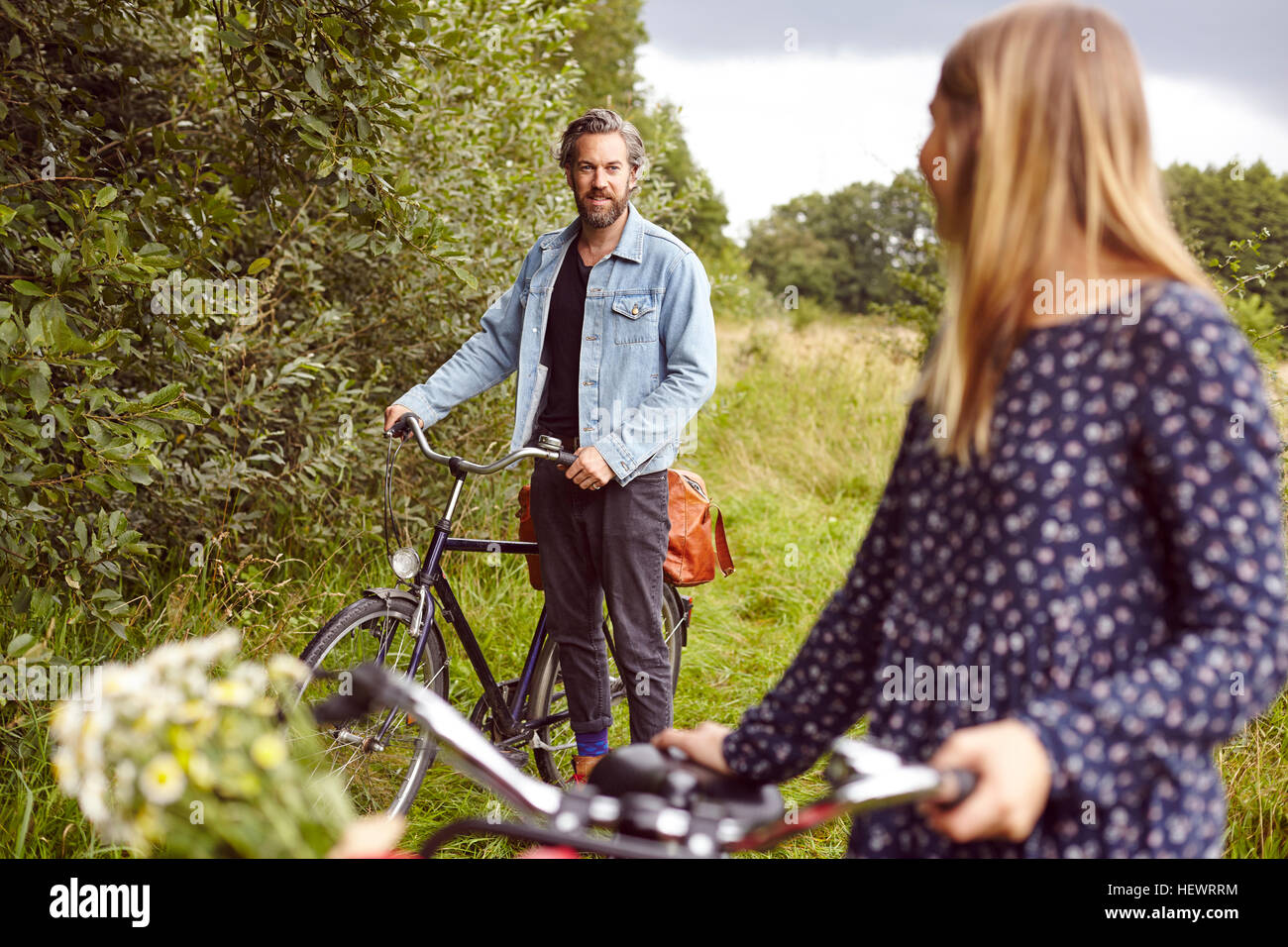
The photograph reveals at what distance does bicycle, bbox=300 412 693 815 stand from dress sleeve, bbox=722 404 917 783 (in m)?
1.71

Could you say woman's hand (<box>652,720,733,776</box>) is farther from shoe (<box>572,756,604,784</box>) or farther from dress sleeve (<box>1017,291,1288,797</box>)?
shoe (<box>572,756,604,784</box>)

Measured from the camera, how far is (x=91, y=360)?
9.09 feet

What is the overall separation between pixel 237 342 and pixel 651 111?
4.34 meters

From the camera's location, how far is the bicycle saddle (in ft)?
3.59

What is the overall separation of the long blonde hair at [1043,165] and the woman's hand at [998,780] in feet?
1.18

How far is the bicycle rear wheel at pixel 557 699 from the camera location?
3.88 metres

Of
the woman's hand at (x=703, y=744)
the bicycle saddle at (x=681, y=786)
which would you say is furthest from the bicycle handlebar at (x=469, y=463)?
the bicycle saddle at (x=681, y=786)

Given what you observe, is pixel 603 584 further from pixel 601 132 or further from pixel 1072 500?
pixel 1072 500

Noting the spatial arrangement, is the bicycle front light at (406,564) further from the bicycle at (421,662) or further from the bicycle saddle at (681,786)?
the bicycle saddle at (681,786)

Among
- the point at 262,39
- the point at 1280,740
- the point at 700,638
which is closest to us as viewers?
the point at 262,39

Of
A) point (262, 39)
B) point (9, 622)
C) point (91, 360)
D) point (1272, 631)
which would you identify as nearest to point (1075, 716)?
point (1272, 631)

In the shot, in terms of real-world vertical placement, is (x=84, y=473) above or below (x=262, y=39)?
below

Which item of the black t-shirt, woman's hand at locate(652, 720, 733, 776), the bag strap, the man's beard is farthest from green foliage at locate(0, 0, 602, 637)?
woman's hand at locate(652, 720, 733, 776)
